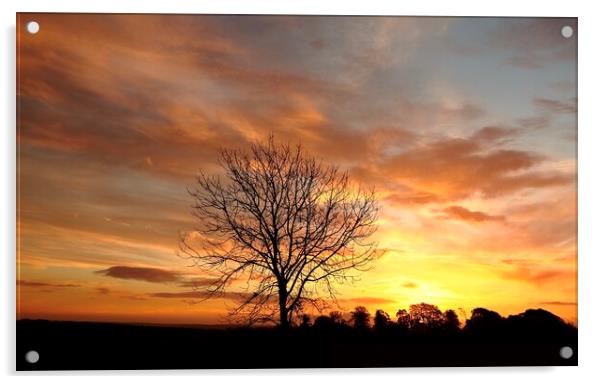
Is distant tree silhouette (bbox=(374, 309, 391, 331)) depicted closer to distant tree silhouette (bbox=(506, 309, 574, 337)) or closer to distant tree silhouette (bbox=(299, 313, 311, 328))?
distant tree silhouette (bbox=(299, 313, 311, 328))

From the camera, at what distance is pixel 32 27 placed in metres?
3.49

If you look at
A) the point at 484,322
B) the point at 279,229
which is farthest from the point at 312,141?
the point at 484,322

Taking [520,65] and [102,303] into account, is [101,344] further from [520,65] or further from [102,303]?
[520,65]

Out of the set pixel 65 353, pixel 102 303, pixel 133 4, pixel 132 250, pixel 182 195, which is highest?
pixel 133 4

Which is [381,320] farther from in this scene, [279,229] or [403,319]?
[279,229]

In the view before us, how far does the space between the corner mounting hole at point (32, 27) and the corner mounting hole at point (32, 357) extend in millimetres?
1456

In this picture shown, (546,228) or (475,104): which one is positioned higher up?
(475,104)

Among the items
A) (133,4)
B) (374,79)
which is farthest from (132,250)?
(374,79)

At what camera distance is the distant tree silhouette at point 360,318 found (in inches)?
138

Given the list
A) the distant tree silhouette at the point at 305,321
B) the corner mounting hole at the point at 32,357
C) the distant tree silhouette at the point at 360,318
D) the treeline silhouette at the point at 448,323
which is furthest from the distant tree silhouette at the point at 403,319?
the corner mounting hole at the point at 32,357

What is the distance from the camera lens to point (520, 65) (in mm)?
3613

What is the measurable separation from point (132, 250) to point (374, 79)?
1.37 m

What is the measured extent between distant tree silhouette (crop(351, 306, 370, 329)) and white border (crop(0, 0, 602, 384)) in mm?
213

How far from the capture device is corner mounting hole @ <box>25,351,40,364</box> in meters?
3.42
